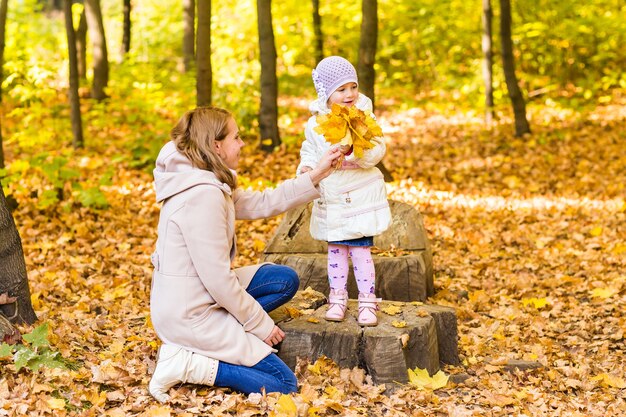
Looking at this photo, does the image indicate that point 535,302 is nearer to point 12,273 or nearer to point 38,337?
point 38,337

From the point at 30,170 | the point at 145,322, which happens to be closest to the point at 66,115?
the point at 30,170

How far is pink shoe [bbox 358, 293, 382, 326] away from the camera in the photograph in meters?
4.51

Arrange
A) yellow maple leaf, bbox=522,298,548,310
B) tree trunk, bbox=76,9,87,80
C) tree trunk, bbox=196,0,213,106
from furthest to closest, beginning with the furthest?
tree trunk, bbox=76,9,87,80 → tree trunk, bbox=196,0,213,106 → yellow maple leaf, bbox=522,298,548,310

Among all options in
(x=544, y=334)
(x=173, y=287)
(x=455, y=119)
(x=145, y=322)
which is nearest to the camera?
(x=173, y=287)

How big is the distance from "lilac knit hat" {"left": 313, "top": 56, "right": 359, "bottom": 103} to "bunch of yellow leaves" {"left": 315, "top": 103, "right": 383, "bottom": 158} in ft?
0.72

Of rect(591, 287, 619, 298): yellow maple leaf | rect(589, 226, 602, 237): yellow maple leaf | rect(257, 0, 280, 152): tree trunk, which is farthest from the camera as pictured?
rect(257, 0, 280, 152): tree trunk

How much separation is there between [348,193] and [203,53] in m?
5.76

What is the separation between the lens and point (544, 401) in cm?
438

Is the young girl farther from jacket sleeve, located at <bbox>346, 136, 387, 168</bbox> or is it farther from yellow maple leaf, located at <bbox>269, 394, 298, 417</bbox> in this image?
yellow maple leaf, located at <bbox>269, 394, 298, 417</bbox>

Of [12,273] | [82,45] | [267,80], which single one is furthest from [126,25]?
[12,273]

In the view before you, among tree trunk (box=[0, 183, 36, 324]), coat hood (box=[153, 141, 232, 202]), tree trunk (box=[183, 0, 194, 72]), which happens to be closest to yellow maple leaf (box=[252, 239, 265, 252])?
tree trunk (box=[0, 183, 36, 324])

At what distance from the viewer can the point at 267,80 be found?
35.3ft

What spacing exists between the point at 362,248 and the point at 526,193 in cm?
619

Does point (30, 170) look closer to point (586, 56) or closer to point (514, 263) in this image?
point (514, 263)
